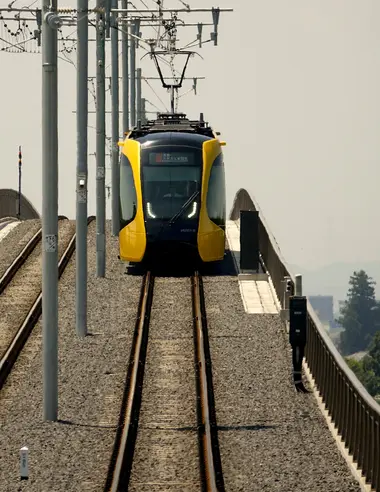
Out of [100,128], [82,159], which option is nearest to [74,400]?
[82,159]

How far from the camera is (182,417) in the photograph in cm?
2331

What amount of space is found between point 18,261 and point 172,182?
5245mm

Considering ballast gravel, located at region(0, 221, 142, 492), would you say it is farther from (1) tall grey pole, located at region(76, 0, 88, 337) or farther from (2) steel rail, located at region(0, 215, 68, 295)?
(2) steel rail, located at region(0, 215, 68, 295)

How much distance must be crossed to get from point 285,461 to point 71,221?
107ft

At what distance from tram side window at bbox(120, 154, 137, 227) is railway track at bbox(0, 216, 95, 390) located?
8.19ft

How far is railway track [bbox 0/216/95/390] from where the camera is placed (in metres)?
28.5

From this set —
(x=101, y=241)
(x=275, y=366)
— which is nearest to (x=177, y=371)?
(x=275, y=366)

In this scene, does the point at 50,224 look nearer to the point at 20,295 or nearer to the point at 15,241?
the point at 20,295

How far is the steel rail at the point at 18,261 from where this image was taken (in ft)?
122

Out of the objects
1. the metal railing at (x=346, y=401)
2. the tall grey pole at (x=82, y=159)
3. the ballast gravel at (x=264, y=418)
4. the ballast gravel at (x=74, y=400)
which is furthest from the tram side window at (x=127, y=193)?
the metal railing at (x=346, y=401)

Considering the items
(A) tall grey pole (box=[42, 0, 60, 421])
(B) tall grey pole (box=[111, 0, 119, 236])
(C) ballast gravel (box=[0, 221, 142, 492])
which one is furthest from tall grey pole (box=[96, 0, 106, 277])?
(A) tall grey pole (box=[42, 0, 60, 421])

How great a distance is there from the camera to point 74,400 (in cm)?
2483

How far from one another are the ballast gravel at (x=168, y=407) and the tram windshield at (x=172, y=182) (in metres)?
2.20

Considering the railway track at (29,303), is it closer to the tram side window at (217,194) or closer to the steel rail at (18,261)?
the steel rail at (18,261)
